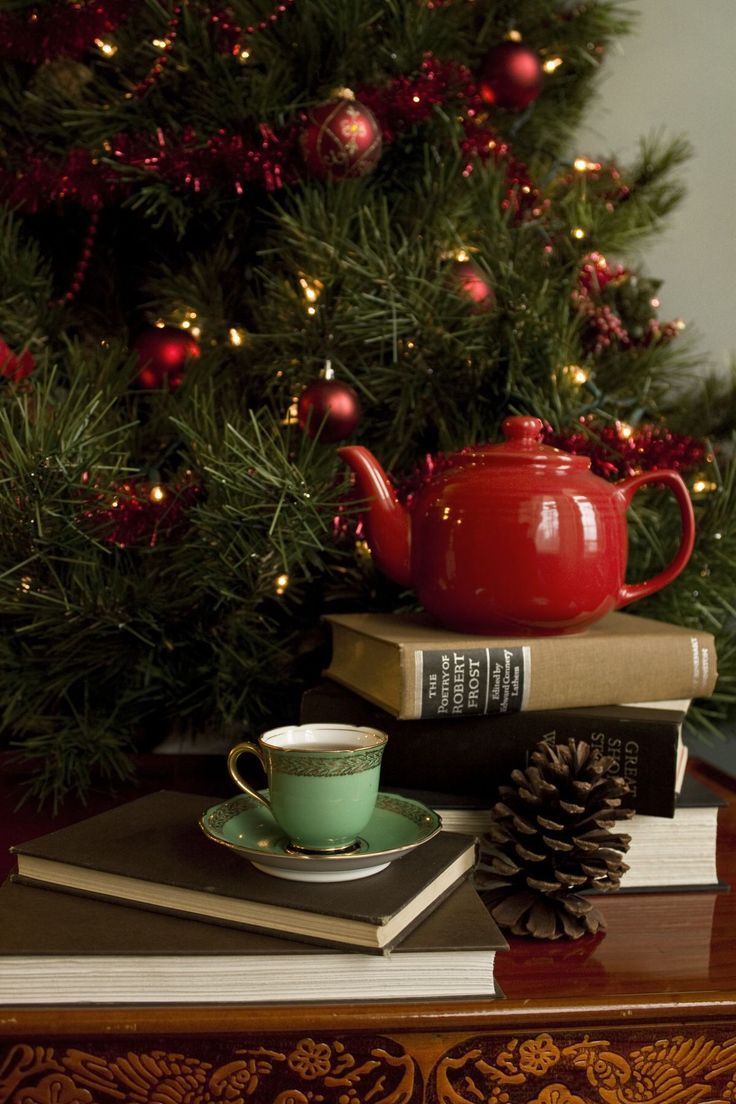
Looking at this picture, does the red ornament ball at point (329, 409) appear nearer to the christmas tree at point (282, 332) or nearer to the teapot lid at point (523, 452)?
the christmas tree at point (282, 332)

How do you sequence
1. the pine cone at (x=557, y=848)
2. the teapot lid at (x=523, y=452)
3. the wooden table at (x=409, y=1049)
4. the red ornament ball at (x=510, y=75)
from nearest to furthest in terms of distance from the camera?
the wooden table at (x=409, y=1049)
the pine cone at (x=557, y=848)
the teapot lid at (x=523, y=452)
the red ornament ball at (x=510, y=75)

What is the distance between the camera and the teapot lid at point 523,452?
62 centimetres

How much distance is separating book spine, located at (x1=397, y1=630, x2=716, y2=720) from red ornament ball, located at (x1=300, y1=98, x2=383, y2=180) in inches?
16.1

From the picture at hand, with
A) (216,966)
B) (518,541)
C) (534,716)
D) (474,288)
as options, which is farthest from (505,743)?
(474,288)

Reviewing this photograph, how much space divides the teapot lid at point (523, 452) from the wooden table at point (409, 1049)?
0.30 meters

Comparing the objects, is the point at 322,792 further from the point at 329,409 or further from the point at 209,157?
the point at 209,157

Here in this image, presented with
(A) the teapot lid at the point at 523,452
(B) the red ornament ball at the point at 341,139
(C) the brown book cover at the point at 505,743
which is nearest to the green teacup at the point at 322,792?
(C) the brown book cover at the point at 505,743

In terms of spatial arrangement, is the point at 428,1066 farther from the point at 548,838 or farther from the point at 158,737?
the point at 158,737

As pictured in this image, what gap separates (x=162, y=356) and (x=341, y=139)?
23 cm

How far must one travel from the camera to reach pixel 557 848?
52 centimetres

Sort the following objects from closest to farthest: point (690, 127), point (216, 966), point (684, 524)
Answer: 1. point (216, 966)
2. point (684, 524)
3. point (690, 127)

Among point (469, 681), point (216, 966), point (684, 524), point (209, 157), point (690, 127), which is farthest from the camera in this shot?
point (690, 127)

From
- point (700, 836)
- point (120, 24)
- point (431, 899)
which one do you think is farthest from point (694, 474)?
point (120, 24)

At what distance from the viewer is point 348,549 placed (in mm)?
801
